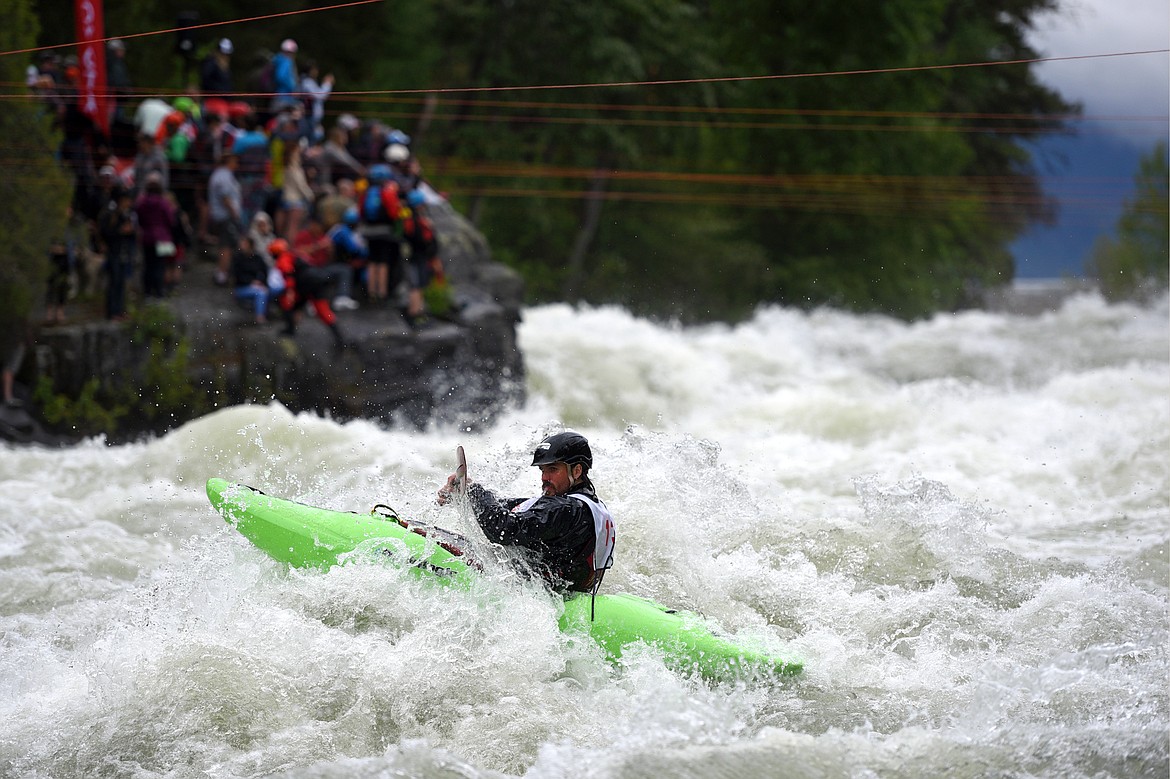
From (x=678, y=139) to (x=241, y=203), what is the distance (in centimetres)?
1173

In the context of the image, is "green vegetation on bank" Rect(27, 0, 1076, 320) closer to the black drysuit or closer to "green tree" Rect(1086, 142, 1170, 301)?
"green tree" Rect(1086, 142, 1170, 301)

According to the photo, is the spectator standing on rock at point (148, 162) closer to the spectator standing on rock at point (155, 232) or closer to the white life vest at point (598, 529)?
the spectator standing on rock at point (155, 232)

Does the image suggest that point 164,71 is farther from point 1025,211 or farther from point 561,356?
point 1025,211

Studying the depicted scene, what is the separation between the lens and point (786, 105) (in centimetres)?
2339

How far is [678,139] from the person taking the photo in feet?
72.0

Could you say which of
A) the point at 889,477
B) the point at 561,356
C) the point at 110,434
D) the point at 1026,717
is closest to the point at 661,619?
the point at 1026,717

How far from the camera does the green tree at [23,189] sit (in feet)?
33.7

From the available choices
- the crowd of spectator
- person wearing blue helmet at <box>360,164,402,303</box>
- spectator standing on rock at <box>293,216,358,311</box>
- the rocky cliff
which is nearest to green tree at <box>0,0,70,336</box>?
the crowd of spectator

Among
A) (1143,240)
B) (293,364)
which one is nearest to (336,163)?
(293,364)

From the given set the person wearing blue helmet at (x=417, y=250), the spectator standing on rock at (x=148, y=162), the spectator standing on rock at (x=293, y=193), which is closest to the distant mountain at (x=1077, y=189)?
the person wearing blue helmet at (x=417, y=250)

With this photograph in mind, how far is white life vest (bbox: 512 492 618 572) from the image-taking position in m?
5.05

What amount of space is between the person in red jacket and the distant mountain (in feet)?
56.8

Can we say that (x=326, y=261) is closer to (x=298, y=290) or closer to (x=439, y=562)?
(x=298, y=290)

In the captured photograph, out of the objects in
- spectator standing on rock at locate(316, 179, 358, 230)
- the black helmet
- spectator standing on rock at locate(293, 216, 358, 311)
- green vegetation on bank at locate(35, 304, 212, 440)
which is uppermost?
spectator standing on rock at locate(316, 179, 358, 230)
